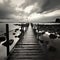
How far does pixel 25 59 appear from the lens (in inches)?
203

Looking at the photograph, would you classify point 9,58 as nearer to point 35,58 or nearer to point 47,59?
point 35,58

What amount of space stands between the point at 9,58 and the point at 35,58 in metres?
1.35

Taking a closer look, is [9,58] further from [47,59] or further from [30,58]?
[47,59]

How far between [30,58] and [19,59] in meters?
0.58

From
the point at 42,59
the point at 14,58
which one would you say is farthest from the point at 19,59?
the point at 42,59

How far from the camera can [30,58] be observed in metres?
5.32

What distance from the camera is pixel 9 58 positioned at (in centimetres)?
525

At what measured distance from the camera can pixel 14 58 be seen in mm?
5285

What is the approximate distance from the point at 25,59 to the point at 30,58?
30 cm

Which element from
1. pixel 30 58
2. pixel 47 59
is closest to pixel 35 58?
pixel 30 58

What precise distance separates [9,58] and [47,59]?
76.9 inches

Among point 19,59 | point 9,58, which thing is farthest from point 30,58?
point 9,58

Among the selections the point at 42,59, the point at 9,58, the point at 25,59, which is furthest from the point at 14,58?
the point at 42,59

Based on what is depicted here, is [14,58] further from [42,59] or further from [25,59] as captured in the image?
[42,59]
